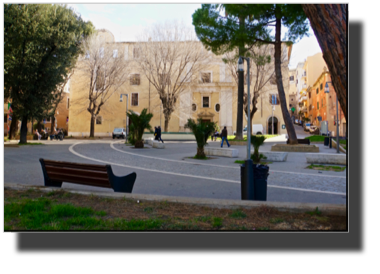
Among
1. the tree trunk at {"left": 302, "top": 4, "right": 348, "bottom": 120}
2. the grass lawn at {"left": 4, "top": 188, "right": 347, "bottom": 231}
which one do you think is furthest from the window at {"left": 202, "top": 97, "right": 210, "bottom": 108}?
the tree trunk at {"left": 302, "top": 4, "right": 348, "bottom": 120}

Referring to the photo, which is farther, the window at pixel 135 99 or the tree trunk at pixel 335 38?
the window at pixel 135 99

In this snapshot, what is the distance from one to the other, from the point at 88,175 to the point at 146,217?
5.91 feet

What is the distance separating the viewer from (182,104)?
151 feet

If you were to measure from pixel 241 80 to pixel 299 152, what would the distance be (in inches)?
382

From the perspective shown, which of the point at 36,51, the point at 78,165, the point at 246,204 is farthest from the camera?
the point at 36,51

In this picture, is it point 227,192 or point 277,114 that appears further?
point 277,114

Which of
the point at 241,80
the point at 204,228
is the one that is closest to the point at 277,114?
the point at 241,80

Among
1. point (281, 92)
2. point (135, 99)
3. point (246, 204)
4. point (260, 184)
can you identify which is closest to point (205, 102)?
point (135, 99)

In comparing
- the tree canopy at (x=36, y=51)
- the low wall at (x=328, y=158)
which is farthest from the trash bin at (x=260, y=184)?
the tree canopy at (x=36, y=51)

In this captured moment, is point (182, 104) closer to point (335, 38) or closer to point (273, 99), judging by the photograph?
point (273, 99)

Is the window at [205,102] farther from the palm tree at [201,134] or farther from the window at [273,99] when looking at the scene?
the palm tree at [201,134]

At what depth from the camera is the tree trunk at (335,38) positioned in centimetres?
313
